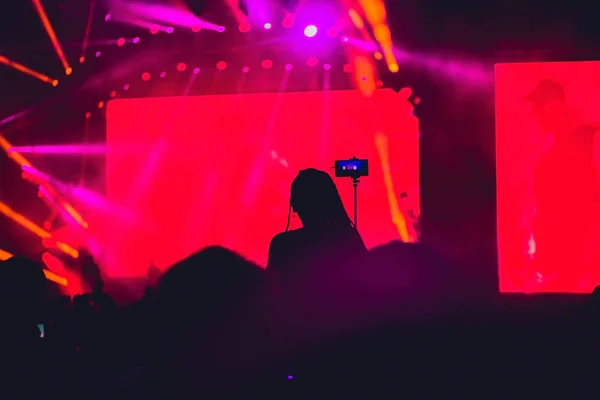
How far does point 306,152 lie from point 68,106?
2.37 m

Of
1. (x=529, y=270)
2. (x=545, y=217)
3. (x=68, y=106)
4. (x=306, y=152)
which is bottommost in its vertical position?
(x=529, y=270)

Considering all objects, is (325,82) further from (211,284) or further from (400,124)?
(211,284)

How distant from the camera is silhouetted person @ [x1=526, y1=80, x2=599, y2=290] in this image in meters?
4.75

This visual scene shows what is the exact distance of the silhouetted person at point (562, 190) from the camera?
15.6 ft

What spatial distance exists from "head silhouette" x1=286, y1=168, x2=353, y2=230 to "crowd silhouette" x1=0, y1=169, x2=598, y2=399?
65 cm

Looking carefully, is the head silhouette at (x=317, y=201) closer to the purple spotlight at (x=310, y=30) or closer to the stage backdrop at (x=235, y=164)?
the stage backdrop at (x=235, y=164)

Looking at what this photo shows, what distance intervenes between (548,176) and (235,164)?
258 cm

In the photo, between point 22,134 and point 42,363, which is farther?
point 22,134

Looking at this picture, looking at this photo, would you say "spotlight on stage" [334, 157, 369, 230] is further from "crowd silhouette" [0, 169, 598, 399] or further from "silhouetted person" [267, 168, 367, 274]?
"crowd silhouette" [0, 169, 598, 399]

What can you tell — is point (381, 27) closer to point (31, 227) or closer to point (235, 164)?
point (235, 164)

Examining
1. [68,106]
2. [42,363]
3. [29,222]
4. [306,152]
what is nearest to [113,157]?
[68,106]

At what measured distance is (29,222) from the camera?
579 centimetres

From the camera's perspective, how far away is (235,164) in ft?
17.5

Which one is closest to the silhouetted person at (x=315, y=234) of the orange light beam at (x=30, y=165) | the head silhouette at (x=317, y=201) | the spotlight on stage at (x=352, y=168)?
the head silhouette at (x=317, y=201)
